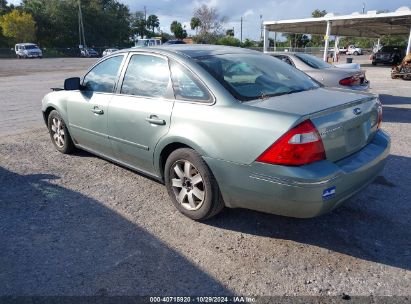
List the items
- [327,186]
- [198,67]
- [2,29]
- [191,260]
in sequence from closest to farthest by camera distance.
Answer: [327,186] < [191,260] < [198,67] < [2,29]

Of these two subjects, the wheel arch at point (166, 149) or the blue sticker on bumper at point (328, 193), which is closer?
the blue sticker on bumper at point (328, 193)

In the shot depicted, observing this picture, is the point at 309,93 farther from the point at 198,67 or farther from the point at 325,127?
the point at 198,67

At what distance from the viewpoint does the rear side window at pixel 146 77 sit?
3799 mm

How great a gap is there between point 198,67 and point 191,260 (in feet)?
5.79

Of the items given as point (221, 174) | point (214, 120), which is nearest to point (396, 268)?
point (221, 174)

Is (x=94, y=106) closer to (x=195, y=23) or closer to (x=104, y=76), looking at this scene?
(x=104, y=76)

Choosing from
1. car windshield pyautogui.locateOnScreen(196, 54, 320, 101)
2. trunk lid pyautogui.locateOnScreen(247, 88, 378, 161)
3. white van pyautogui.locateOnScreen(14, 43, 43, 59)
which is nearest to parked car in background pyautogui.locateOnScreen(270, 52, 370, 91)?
car windshield pyautogui.locateOnScreen(196, 54, 320, 101)

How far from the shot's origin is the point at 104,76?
4.63 m

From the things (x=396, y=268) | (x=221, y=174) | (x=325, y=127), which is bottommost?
(x=396, y=268)

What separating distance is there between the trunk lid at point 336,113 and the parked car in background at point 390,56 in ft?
102

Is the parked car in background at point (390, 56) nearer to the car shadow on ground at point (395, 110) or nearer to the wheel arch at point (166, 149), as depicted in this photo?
the car shadow on ground at point (395, 110)

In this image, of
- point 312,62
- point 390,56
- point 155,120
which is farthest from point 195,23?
point 155,120

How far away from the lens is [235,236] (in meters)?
3.39

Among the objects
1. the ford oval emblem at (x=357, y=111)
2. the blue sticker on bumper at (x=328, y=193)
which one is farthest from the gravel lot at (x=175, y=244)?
the ford oval emblem at (x=357, y=111)
